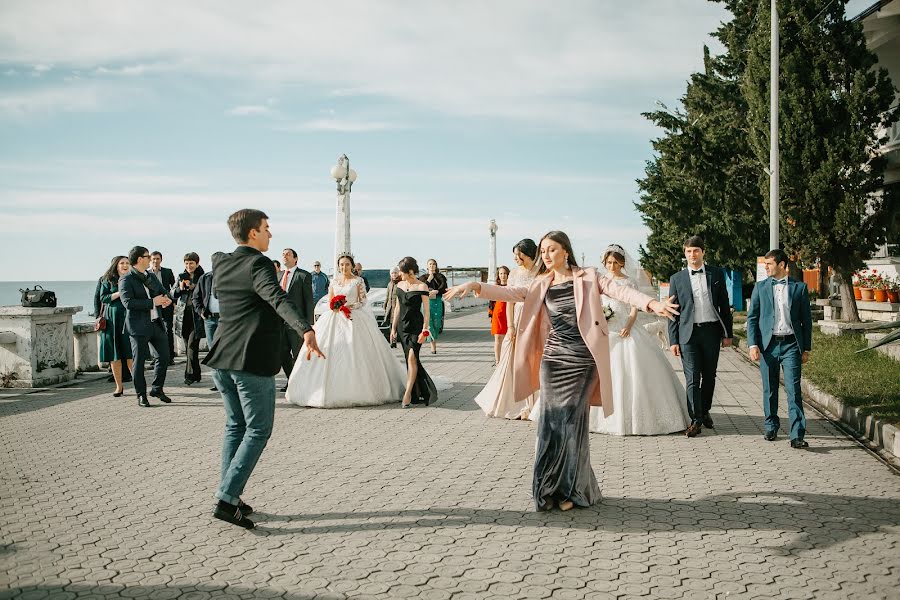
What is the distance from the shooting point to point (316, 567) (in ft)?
15.2

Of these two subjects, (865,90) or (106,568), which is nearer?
(106,568)

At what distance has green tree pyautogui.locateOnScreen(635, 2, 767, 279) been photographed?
26.1m

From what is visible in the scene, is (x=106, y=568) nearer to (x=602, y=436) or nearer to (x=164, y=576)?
(x=164, y=576)

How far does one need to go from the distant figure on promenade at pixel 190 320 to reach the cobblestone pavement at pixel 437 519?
391cm

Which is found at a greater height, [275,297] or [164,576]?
[275,297]

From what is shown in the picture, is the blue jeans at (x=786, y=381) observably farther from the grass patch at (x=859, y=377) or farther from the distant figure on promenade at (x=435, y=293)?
the distant figure on promenade at (x=435, y=293)

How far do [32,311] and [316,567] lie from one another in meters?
10.9

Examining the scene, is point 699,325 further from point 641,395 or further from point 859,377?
point 859,377

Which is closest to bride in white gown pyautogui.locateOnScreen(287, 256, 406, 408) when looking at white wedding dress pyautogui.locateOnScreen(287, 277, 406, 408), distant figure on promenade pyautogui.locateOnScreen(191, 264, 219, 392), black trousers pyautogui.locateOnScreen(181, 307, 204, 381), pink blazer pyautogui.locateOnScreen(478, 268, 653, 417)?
white wedding dress pyautogui.locateOnScreen(287, 277, 406, 408)

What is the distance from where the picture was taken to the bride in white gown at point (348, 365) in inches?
438

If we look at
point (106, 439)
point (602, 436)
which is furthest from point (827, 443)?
point (106, 439)

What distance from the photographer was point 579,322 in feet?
19.5

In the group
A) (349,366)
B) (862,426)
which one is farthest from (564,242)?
(349,366)

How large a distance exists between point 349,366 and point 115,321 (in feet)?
12.6
